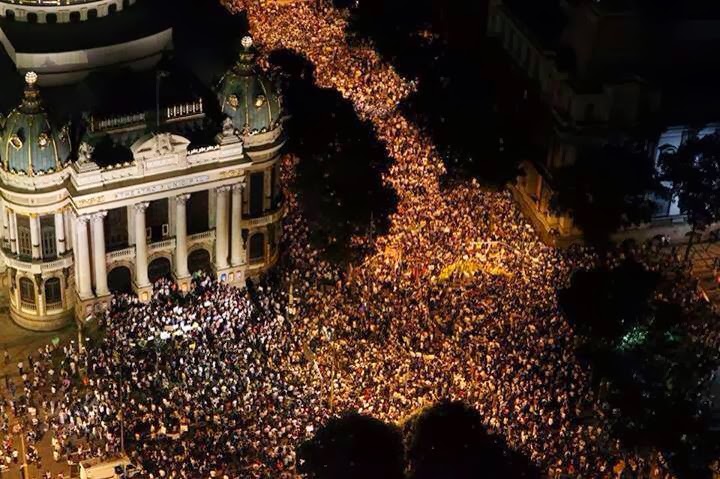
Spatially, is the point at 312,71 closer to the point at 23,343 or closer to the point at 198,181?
the point at 198,181

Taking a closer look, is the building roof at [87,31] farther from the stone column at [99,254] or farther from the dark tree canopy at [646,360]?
the dark tree canopy at [646,360]

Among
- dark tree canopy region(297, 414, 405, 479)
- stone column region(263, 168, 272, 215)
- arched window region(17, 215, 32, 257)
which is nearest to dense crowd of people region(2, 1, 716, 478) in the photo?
dark tree canopy region(297, 414, 405, 479)

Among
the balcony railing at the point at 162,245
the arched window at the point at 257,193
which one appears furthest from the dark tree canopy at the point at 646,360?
the balcony railing at the point at 162,245

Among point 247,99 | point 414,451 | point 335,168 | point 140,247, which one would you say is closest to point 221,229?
point 140,247

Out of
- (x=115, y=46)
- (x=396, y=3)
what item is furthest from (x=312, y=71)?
(x=115, y=46)

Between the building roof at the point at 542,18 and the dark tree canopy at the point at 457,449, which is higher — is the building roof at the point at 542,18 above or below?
above

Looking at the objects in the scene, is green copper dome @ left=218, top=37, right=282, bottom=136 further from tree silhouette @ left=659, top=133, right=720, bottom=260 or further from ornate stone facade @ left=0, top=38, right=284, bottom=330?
tree silhouette @ left=659, top=133, right=720, bottom=260
